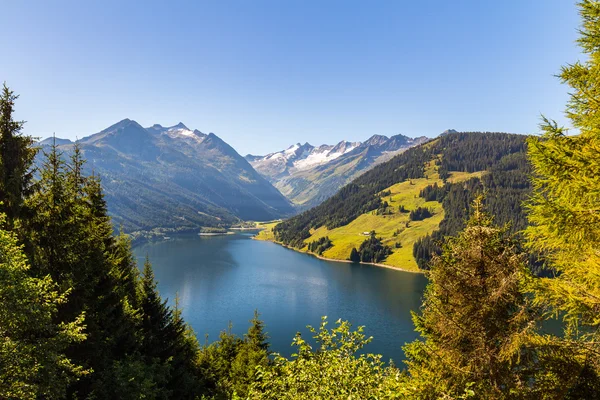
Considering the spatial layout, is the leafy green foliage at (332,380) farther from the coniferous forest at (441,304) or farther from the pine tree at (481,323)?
the pine tree at (481,323)

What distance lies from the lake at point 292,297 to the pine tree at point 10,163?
232ft

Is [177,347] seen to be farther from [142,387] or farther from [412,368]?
[412,368]

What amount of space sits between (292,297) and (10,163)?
117 meters

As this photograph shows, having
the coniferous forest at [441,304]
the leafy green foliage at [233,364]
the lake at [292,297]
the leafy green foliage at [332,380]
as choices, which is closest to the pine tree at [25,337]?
the coniferous forest at [441,304]

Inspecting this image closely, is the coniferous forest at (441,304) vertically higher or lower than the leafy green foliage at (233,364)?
higher

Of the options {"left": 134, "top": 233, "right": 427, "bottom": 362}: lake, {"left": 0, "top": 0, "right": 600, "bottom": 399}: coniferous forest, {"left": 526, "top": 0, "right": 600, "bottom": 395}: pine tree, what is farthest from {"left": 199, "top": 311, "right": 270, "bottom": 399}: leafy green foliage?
{"left": 526, "top": 0, "right": 600, "bottom": 395}: pine tree

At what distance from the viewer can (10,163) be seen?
749 inches

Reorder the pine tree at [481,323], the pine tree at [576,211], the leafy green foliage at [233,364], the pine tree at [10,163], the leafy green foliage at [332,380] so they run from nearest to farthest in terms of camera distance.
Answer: the leafy green foliage at [332,380] → the pine tree at [576,211] → the pine tree at [481,323] → the pine tree at [10,163] → the leafy green foliage at [233,364]

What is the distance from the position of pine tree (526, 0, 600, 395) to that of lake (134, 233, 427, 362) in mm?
71534

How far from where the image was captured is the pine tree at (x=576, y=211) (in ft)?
34.6

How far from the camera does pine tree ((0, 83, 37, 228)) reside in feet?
60.7

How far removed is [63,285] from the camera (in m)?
18.2

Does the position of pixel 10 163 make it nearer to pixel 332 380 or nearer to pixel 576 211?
pixel 332 380

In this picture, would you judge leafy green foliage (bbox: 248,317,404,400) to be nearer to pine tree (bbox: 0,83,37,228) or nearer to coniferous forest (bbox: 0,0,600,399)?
coniferous forest (bbox: 0,0,600,399)
